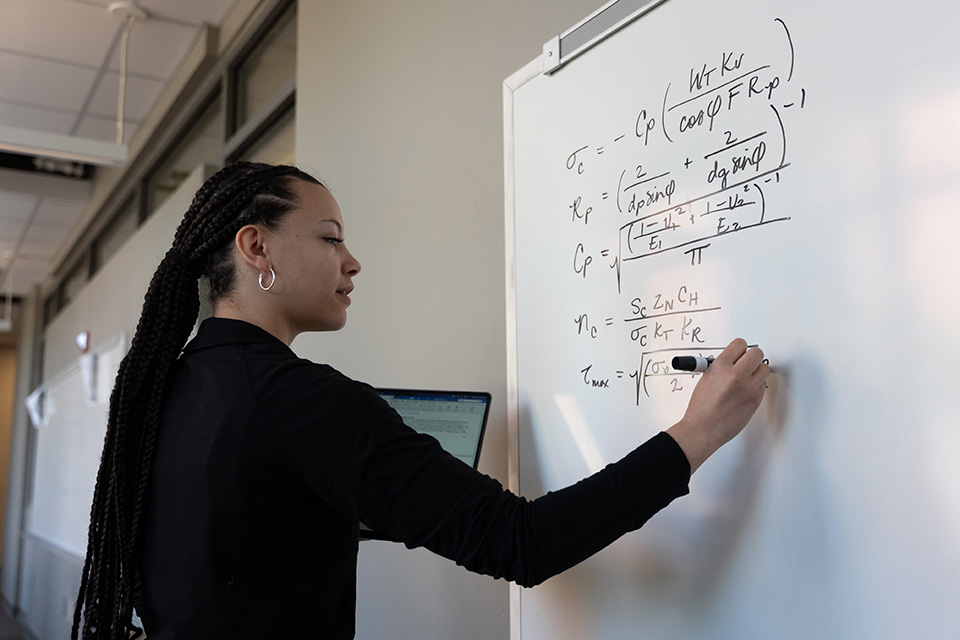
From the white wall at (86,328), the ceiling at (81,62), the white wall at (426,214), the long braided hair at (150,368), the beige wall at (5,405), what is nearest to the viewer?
the long braided hair at (150,368)

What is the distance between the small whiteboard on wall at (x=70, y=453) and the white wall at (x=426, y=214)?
6.75 feet

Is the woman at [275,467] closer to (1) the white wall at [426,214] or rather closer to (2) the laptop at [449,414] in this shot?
(2) the laptop at [449,414]

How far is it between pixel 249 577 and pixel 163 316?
38cm

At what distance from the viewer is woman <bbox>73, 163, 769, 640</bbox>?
789 mm

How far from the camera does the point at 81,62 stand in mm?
3402

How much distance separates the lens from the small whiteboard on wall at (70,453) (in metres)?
4.04

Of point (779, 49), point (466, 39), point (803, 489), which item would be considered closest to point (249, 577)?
point (803, 489)

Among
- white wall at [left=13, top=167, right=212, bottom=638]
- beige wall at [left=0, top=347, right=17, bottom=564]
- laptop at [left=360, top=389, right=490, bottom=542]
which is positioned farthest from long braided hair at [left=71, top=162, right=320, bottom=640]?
beige wall at [left=0, top=347, right=17, bottom=564]

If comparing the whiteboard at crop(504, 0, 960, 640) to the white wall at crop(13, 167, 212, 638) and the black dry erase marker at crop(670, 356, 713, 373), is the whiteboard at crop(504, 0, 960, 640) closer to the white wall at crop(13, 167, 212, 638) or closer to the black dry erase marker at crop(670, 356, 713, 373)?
the black dry erase marker at crop(670, 356, 713, 373)

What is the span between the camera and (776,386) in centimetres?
85

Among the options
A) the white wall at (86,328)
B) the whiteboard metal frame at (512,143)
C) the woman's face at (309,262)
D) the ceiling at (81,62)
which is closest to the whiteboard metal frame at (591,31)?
the whiteboard metal frame at (512,143)

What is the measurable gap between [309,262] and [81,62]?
10.1 ft

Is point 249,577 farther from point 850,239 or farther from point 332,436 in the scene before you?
point 850,239

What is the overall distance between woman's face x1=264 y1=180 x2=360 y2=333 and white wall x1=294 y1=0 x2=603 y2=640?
44cm
